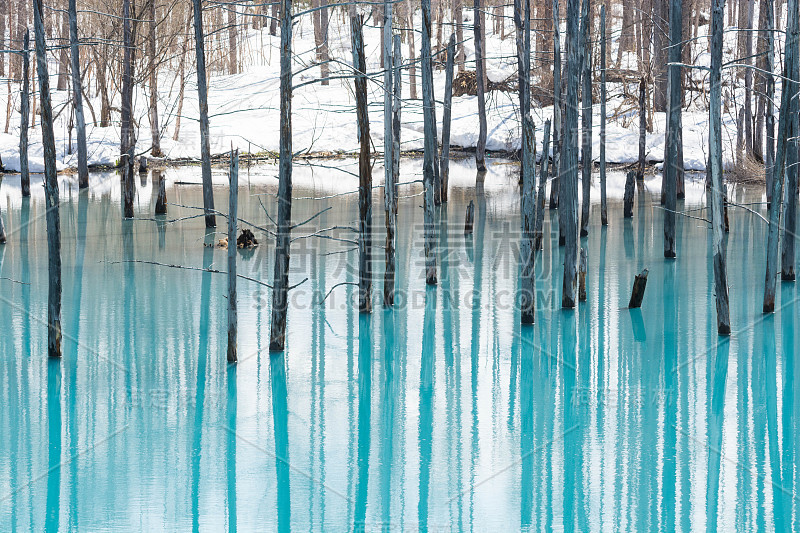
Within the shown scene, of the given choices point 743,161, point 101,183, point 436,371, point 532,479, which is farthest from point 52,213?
point 743,161

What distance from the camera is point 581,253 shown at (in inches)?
430

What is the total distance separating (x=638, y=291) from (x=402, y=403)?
4.30 m

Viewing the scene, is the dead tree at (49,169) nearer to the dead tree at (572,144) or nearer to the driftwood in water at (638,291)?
the dead tree at (572,144)

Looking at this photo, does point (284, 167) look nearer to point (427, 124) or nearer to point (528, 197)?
point (528, 197)

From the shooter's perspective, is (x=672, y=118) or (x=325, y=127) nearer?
(x=672, y=118)

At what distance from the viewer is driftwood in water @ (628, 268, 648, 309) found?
11297 mm

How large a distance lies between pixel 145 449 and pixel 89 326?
396 cm

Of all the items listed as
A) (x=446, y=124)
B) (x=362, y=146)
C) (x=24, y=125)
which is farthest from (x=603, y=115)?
(x=24, y=125)

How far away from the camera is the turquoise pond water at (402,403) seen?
614cm

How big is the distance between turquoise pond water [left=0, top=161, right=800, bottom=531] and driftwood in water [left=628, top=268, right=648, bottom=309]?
15 centimetres

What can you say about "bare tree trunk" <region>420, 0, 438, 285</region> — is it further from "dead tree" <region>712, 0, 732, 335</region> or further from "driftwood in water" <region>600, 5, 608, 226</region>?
"driftwood in water" <region>600, 5, 608, 226</region>

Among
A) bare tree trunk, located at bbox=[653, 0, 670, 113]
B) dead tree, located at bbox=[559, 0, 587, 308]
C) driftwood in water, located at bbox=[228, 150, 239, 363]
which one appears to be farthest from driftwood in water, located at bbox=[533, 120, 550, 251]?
bare tree trunk, located at bbox=[653, 0, 670, 113]

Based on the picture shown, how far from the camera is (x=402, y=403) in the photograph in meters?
8.33

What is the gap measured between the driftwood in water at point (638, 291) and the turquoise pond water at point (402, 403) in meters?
0.15
